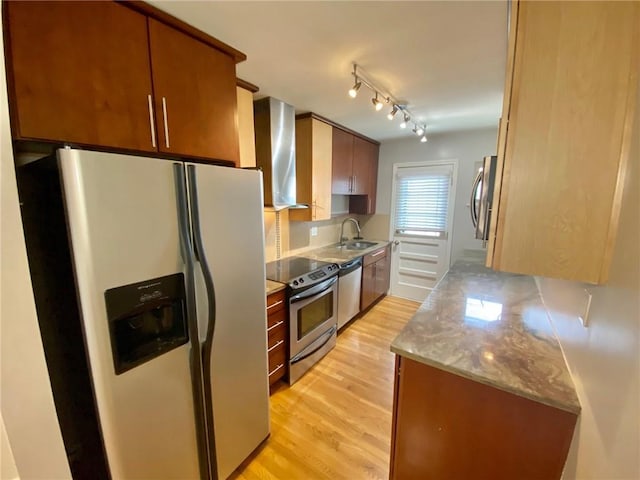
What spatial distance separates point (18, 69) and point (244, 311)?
4.11 feet

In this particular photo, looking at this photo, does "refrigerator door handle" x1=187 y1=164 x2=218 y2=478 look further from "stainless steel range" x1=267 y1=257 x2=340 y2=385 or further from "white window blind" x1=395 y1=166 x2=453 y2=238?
"white window blind" x1=395 y1=166 x2=453 y2=238

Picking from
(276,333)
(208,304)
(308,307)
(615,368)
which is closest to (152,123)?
(208,304)

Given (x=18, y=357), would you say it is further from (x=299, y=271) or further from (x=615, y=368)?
(x=299, y=271)

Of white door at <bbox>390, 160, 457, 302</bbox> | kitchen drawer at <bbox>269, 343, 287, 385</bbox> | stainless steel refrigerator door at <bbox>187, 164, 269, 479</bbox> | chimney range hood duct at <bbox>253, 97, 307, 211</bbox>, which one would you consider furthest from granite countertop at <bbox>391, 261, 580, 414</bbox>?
white door at <bbox>390, 160, 457, 302</bbox>

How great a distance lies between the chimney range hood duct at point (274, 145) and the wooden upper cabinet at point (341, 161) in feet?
2.67

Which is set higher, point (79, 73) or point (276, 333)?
point (79, 73)

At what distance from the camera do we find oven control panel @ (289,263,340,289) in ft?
7.02

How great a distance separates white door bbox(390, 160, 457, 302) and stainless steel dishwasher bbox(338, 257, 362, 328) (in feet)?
3.97

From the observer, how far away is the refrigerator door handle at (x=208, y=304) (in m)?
1.11

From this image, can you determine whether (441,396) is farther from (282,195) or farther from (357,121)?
(357,121)

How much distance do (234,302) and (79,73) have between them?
113cm

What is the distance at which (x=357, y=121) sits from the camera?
2.91 metres

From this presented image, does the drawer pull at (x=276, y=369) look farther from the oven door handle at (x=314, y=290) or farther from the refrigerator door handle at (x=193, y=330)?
the refrigerator door handle at (x=193, y=330)

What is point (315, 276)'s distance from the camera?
2.37 metres
